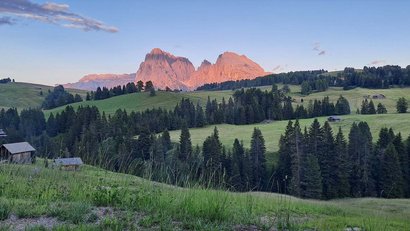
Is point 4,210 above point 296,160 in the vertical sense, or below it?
above

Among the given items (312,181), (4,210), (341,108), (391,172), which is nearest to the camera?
(4,210)

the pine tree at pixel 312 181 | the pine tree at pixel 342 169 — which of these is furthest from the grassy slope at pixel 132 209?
the pine tree at pixel 342 169

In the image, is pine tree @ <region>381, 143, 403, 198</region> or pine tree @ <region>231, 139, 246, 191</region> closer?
pine tree @ <region>381, 143, 403, 198</region>

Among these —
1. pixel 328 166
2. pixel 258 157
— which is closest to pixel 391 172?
pixel 328 166

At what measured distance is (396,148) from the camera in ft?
253

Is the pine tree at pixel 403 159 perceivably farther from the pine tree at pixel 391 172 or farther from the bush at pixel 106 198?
the bush at pixel 106 198

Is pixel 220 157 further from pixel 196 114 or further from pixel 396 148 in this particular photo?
pixel 196 114

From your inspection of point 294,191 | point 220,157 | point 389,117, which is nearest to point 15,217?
point 294,191

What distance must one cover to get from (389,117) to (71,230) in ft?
452

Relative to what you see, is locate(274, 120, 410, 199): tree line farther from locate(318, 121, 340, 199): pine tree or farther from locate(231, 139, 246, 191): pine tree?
locate(231, 139, 246, 191): pine tree

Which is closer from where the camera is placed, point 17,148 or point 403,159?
point 17,148

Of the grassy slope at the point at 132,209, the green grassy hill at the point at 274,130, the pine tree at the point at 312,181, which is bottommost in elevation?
the pine tree at the point at 312,181

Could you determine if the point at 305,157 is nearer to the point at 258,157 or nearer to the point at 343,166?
the point at 343,166

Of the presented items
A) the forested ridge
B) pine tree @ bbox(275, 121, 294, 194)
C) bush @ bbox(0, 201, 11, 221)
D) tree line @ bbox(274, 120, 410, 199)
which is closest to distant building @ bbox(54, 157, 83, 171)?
the forested ridge
